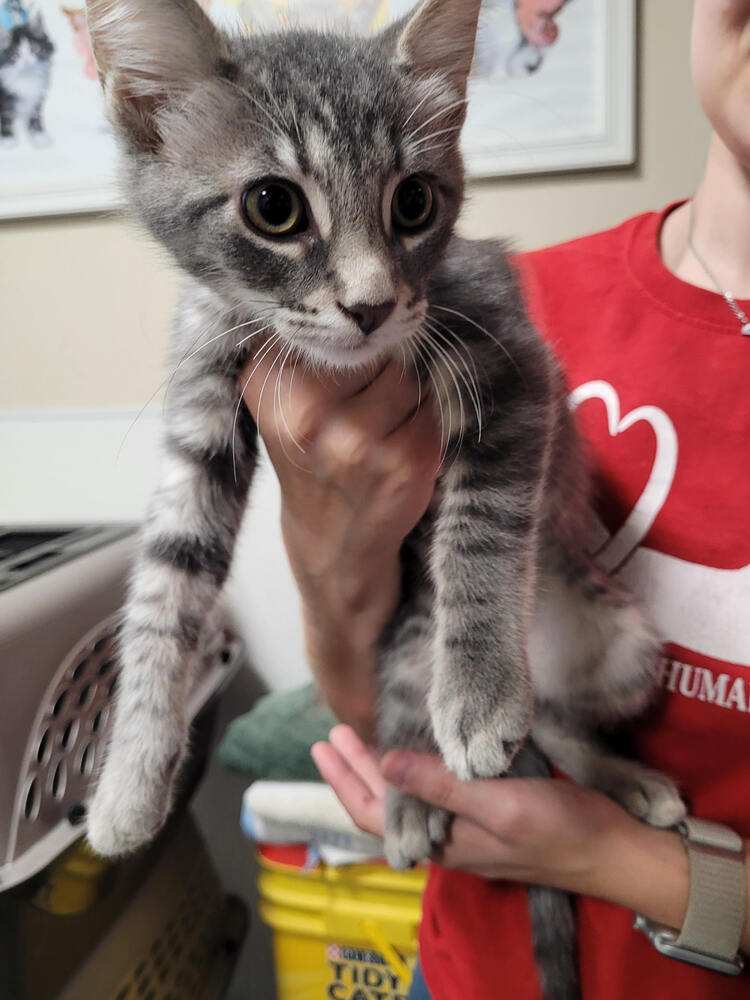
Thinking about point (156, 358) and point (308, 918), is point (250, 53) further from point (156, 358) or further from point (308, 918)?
point (308, 918)

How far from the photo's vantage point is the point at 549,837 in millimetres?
643

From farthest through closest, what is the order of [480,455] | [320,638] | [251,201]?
[320,638]
[480,455]
[251,201]

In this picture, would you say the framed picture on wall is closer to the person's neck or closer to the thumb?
the person's neck

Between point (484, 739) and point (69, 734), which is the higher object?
point (484, 739)

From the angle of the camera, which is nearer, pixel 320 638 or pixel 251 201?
pixel 251 201

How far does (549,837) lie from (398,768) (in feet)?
0.51

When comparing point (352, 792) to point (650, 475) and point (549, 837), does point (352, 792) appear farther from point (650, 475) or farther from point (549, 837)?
point (650, 475)

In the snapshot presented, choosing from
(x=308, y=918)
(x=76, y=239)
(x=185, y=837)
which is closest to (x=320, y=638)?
(x=308, y=918)

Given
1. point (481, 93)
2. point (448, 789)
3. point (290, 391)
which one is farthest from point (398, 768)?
point (481, 93)

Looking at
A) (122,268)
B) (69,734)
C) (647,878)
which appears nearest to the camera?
(647,878)

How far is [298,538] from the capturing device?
0.73m

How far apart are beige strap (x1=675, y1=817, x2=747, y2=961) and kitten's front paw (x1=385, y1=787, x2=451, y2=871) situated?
24cm

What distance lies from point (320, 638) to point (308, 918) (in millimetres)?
679

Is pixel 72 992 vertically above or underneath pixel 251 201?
underneath
